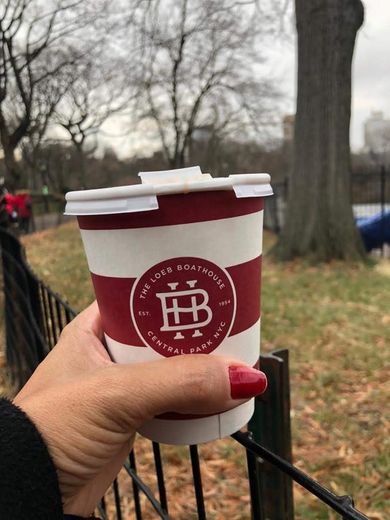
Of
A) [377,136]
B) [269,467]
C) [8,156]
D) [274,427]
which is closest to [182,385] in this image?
[274,427]

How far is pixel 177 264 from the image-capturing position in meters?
0.89

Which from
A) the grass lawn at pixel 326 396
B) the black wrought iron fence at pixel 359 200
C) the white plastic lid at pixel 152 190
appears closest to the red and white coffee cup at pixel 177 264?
the white plastic lid at pixel 152 190

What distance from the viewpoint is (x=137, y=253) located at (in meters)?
0.90

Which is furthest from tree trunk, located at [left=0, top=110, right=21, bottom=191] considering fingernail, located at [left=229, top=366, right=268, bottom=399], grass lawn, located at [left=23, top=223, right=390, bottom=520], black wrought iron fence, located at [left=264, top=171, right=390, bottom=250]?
fingernail, located at [left=229, top=366, right=268, bottom=399]

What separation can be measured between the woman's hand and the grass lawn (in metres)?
1.99

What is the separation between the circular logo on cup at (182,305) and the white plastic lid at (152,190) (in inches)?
4.9

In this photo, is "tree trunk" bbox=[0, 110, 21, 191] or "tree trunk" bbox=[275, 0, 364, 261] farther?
"tree trunk" bbox=[0, 110, 21, 191]

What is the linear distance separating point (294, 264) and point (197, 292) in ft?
22.9

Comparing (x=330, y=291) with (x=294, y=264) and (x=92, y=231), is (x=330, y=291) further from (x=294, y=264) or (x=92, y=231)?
(x=92, y=231)

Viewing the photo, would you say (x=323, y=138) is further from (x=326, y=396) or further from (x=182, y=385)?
(x=182, y=385)

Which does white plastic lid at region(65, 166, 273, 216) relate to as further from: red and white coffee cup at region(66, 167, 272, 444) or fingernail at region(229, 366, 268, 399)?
fingernail at region(229, 366, 268, 399)

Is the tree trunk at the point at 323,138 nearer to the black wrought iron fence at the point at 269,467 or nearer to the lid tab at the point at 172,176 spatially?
the black wrought iron fence at the point at 269,467

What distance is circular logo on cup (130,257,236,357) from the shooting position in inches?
35.0

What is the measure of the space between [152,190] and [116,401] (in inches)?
14.9
